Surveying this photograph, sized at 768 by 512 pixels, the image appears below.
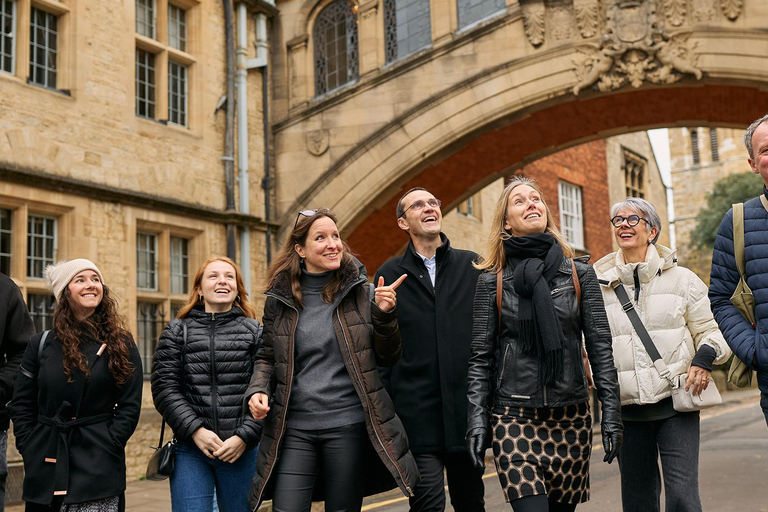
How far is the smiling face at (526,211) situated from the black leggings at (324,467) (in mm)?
1195

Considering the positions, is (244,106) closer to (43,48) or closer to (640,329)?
(43,48)

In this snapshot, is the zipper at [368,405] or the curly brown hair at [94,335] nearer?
the zipper at [368,405]

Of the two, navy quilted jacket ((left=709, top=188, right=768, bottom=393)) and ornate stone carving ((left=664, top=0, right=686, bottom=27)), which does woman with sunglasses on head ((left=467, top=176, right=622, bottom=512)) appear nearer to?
navy quilted jacket ((left=709, top=188, right=768, bottom=393))

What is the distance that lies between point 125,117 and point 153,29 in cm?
160

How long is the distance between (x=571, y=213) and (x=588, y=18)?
48.6ft

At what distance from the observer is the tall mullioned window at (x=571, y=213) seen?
86.6 ft

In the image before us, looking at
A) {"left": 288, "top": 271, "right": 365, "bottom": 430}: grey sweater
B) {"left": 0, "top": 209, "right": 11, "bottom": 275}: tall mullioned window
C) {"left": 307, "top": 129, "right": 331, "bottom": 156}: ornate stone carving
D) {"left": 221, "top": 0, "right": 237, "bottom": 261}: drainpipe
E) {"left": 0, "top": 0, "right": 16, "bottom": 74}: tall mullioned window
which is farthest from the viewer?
{"left": 307, "top": 129, "right": 331, "bottom": 156}: ornate stone carving

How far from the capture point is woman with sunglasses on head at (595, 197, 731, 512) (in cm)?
443

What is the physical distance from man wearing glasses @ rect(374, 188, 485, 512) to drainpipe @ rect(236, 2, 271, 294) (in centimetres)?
874

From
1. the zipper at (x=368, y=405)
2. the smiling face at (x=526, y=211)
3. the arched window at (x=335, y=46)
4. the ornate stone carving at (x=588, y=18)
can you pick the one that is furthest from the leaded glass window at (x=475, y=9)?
the zipper at (x=368, y=405)

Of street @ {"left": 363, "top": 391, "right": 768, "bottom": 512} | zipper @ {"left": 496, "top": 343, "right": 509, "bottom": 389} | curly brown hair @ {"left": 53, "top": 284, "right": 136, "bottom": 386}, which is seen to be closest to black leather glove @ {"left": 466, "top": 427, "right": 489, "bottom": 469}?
zipper @ {"left": 496, "top": 343, "right": 509, "bottom": 389}

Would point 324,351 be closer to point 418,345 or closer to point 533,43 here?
point 418,345

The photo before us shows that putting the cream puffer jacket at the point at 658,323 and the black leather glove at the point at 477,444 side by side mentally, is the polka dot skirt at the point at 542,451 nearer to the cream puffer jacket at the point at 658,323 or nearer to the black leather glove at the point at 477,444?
the black leather glove at the point at 477,444

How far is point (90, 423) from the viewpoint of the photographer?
14.7 ft
